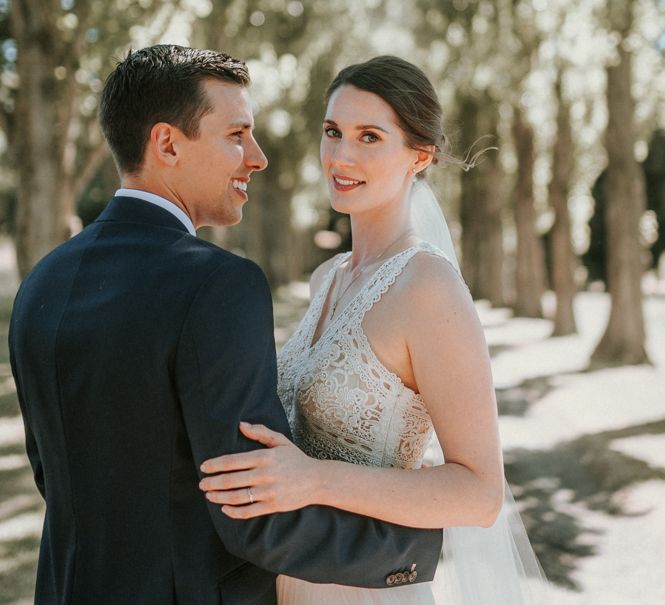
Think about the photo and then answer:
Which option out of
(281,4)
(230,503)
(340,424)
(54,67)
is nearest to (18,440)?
(54,67)

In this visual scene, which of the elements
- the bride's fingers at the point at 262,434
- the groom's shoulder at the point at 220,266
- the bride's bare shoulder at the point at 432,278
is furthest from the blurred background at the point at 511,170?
the bride's fingers at the point at 262,434

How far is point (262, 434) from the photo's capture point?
1815 millimetres

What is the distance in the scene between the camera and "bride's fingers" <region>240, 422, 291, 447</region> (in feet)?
5.88

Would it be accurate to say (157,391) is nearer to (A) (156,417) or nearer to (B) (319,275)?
(A) (156,417)

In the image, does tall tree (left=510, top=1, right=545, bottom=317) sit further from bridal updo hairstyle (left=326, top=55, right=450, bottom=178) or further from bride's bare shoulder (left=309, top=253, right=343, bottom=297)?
bridal updo hairstyle (left=326, top=55, right=450, bottom=178)

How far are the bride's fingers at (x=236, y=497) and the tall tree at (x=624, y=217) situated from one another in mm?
13086

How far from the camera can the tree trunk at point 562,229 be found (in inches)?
717

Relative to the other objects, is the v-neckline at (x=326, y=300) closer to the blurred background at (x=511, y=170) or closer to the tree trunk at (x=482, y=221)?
the blurred background at (x=511, y=170)

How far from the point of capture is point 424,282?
2352mm

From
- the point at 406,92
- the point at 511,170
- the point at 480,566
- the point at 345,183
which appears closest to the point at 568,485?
the point at 480,566

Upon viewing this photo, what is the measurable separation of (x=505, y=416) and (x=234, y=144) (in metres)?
8.97

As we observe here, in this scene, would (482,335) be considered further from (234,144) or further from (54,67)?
(54,67)

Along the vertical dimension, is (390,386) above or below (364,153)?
below

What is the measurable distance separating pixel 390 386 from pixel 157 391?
0.86 metres
